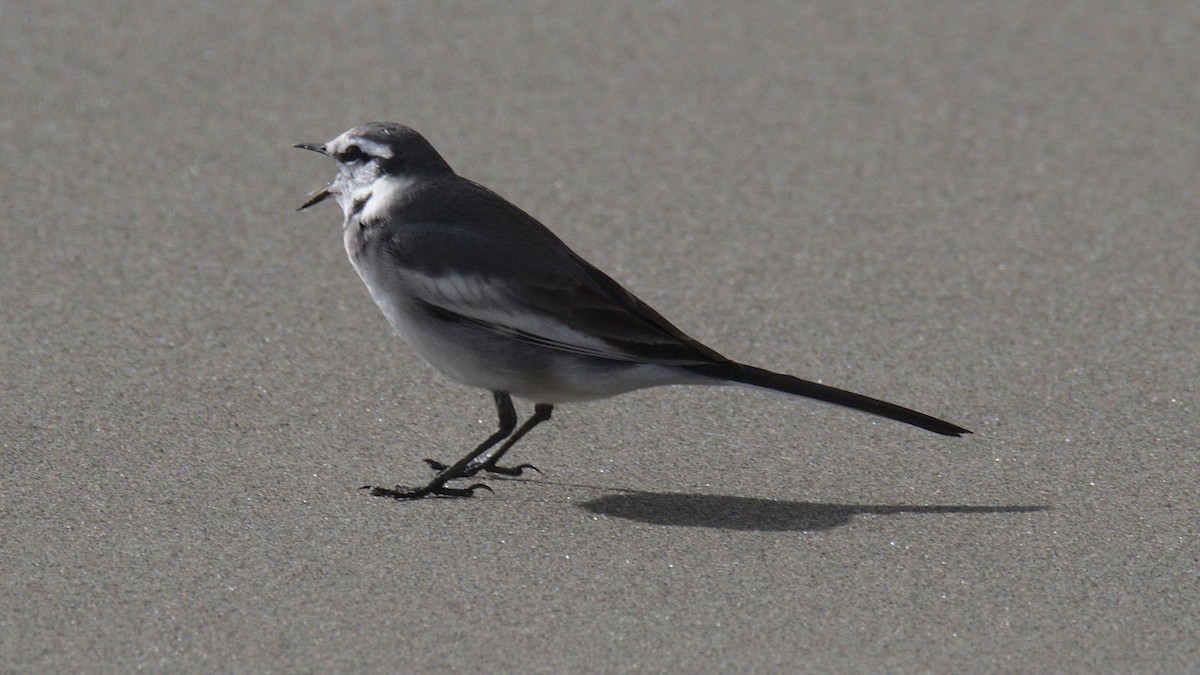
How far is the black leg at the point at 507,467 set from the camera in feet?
16.1

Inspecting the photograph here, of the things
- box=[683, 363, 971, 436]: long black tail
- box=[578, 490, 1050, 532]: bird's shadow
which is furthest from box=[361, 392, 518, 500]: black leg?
box=[683, 363, 971, 436]: long black tail

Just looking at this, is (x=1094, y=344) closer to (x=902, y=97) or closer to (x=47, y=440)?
(x=902, y=97)

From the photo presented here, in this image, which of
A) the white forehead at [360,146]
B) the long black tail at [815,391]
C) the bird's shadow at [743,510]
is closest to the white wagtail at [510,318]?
Answer: the long black tail at [815,391]

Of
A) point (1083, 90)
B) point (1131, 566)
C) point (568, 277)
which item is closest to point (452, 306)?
point (568, 277)

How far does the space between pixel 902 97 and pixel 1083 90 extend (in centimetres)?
92

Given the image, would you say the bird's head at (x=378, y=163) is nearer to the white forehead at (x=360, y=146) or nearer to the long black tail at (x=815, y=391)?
the white forehead at (x=360, y=146)

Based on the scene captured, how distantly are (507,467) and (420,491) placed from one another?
379 mm

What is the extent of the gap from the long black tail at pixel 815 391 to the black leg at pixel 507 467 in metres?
0.58

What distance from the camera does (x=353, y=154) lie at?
5016mm

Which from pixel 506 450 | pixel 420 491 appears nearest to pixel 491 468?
pixel 506 450

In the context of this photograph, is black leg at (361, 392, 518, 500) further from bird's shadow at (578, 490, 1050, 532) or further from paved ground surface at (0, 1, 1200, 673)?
bird's shadow at (578, 490, 1050, 532)

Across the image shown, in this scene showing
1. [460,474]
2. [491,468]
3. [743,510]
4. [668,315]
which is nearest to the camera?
[743,510]

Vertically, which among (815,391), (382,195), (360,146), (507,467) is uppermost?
(360,146)

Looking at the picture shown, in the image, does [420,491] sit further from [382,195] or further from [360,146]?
[360,146]
